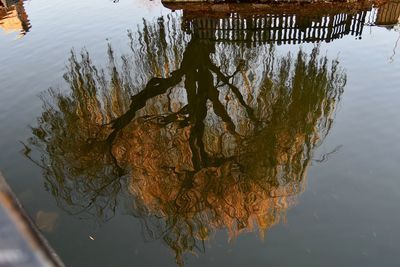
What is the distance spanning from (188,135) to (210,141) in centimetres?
73

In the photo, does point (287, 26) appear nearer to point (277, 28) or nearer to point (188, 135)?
point (277, 28)

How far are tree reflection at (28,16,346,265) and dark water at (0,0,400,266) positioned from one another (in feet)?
0.14

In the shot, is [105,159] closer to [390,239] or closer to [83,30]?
[390,239]

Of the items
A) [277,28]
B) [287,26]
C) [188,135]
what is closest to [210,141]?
[188,135]

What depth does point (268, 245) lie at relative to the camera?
7.36 meters

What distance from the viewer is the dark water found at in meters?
7.55

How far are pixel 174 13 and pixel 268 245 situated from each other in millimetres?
14591

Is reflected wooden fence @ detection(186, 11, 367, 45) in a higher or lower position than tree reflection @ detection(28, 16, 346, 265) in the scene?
higher

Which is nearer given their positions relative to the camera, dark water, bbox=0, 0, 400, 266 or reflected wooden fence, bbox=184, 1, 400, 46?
dark water, bbox=0, 0, 400, 266

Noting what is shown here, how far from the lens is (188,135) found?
34.3 ft

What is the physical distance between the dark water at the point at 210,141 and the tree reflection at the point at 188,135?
0.14 feet

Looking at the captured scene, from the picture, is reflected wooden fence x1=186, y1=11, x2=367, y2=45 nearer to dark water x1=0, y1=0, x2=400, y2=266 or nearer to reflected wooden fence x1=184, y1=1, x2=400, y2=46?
reflected wooden fence x1=184, y1=1, x2=400, y2=46

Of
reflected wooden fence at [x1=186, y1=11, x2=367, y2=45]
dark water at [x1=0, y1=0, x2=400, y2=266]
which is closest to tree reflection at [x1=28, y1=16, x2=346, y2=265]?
dark water at [x1=0, y1=0, x2=400, y2=266]

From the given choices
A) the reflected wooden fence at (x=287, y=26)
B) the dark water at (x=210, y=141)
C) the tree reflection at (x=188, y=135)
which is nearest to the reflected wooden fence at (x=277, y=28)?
the reflected wooden fence at (x=287, y=26)
